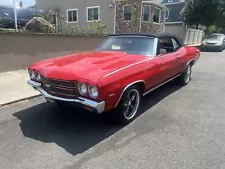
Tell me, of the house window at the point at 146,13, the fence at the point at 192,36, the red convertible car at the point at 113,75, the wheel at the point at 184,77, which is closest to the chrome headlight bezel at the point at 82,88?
the red convertible car at the point at 113,75

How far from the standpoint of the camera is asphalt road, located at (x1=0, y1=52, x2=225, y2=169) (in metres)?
2.67

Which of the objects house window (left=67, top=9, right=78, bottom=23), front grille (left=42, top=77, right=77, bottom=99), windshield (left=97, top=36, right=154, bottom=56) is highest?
house window (left=67, top=9, right=78, bottom=23)

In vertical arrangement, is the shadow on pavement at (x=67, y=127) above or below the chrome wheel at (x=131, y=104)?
below

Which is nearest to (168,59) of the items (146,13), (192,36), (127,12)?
(127,12)

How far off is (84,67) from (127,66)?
695 mm

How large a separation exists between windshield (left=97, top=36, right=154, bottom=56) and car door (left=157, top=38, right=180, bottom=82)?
0.24m

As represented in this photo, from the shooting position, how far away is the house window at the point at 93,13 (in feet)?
63.2

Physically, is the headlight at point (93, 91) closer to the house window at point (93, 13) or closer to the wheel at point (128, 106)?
the wheel at point (128, 106)

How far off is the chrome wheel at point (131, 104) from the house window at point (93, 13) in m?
16.7

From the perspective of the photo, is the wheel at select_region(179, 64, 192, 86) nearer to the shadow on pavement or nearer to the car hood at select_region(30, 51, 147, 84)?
the shadow on pavement

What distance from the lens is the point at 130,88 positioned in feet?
11.6

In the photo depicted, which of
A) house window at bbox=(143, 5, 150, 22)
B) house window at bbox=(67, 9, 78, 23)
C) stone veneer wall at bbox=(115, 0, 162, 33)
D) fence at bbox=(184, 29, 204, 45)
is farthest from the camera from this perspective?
fence at bbox=(184, 29, 204, 45)

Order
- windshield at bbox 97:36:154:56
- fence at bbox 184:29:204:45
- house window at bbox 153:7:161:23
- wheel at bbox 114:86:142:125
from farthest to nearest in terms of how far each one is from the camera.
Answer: fence at bbox 184:29:204:45 → house window at bbox 153:7:161:23 → windshield at bbox 97:36:154:56 → wheel at bbox 114:86:142:125

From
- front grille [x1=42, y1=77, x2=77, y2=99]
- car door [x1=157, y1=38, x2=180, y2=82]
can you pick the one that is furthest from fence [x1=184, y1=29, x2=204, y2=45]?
front grille [x1=42, y1=77, x2=77, y2=99]
